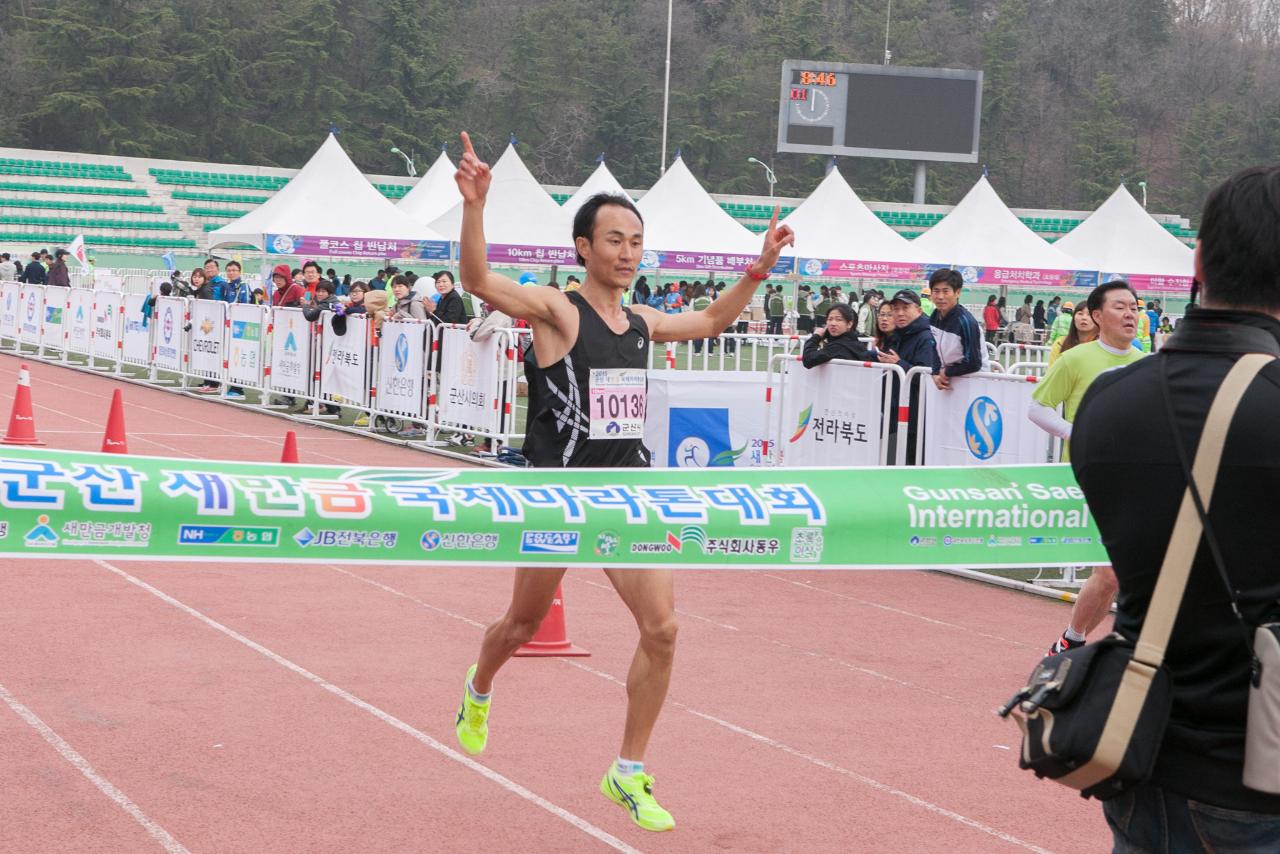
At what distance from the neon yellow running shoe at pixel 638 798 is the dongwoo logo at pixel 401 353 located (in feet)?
42.7

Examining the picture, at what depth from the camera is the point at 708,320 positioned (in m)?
5.91

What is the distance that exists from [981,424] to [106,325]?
19.4 meters

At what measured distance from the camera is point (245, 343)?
71.6 ft

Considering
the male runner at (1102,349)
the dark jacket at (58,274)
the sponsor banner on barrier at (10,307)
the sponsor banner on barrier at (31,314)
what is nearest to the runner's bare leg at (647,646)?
the male runner at (1102,349)

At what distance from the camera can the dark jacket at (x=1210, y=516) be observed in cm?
259

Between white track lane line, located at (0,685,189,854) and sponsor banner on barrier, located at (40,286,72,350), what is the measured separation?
2314 cm

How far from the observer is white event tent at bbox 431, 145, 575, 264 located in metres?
31.5

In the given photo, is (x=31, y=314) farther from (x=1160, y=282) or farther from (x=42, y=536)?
(x=42, y=536)

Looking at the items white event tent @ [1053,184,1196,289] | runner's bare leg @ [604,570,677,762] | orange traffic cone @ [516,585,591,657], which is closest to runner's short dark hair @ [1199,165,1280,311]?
runner's bare leg @ [604,570,677,762]

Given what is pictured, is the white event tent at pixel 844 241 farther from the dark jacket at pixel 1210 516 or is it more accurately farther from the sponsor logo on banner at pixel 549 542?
the dark jacket at pixel 1210 516

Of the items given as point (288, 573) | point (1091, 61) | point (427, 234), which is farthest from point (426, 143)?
point (288, 573)

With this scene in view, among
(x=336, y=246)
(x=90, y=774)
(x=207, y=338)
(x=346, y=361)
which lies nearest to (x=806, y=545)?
(x=90, y=774)

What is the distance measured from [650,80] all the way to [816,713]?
89503 mm

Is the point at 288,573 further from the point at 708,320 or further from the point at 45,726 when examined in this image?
the point at 708,320
